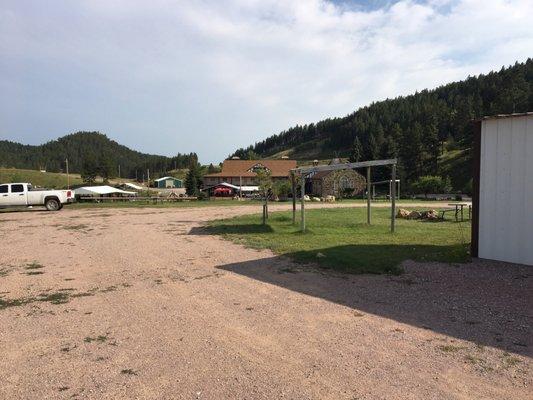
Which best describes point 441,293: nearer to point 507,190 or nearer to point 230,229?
point 507,190

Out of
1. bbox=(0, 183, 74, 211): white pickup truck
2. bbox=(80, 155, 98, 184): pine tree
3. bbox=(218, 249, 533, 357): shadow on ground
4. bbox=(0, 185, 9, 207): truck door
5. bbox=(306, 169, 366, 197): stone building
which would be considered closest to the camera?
bbox=(218, 249, 533, 357): shadow on ground

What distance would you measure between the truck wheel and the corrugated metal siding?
25118 mm

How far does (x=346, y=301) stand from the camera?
6527mm

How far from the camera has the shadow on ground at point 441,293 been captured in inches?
Answer: 208

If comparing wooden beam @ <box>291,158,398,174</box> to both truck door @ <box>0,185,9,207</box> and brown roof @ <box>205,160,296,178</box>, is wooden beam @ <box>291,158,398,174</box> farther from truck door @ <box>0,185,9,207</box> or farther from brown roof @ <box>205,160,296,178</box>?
brown roof @ <box>205,160,296,178</box>

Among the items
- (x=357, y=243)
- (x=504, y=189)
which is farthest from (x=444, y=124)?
(x=504, y=189)

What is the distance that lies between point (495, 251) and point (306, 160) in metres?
154

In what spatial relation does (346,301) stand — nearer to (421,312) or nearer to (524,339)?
(421,312)

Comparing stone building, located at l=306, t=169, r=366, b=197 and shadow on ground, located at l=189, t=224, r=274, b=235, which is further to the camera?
stone building, located at l=306, t=169, r=366, b=197

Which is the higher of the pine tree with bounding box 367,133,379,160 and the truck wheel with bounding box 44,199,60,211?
the pine tree with bounding box 367,133,379,160

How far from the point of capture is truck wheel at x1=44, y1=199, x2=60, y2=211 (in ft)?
88.8

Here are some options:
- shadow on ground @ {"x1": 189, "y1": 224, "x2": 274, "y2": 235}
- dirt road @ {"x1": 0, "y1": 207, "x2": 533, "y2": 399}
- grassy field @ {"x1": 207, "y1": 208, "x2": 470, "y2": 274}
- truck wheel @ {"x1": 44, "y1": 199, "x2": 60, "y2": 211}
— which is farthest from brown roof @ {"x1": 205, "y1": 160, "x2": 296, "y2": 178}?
dirt road @ {"x1": 0, "y1": 207, "x2": 533, "y2": 399}

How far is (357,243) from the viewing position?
Answer: 39.3 feet

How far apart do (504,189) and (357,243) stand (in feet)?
13.0
